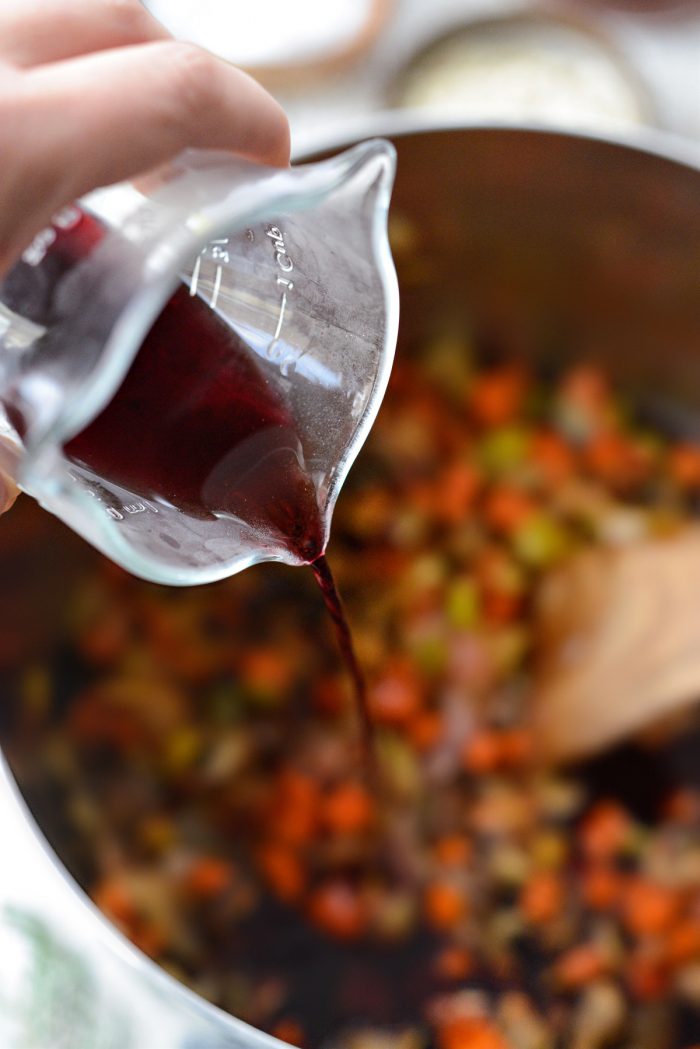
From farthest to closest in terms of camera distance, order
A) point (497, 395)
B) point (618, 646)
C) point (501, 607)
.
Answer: point (497, 395)
point (501, 607)
point (618, 646)

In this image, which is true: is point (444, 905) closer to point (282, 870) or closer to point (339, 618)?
point (282, 870)

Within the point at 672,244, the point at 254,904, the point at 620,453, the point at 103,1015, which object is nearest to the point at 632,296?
the point at 672,244

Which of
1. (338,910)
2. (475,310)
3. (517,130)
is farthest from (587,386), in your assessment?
(338,910)

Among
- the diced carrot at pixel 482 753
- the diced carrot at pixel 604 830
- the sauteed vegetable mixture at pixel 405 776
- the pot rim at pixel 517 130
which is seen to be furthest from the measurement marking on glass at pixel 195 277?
the diced carrot at pixel 604 830

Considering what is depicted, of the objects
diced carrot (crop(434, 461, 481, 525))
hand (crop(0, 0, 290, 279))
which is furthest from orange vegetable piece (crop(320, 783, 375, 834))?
hand (crop(0, 0, 290, 279))

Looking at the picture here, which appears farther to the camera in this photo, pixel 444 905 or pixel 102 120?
pixel 444 905

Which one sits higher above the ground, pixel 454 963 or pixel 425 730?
pixel 425 730
